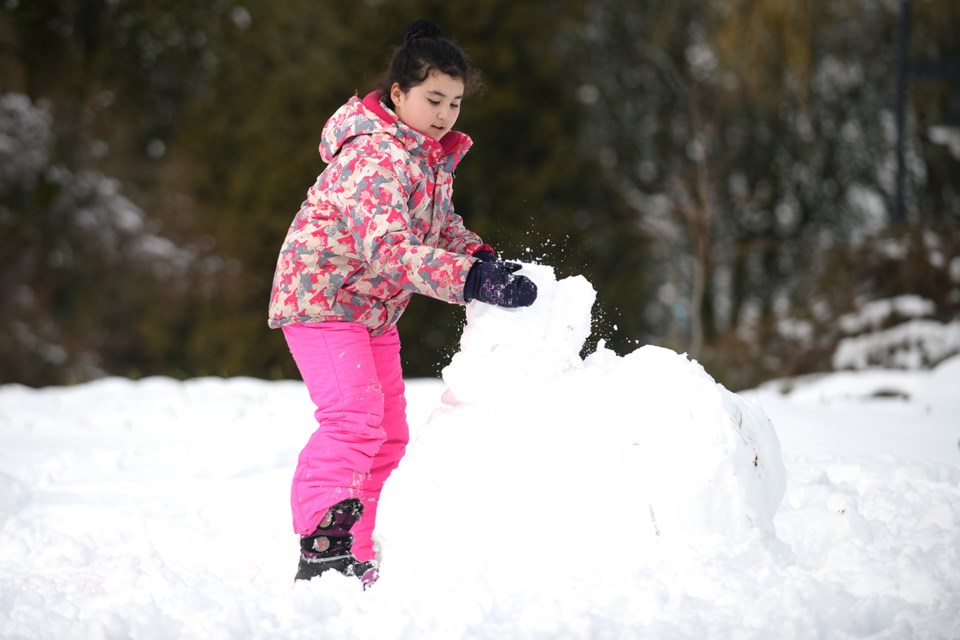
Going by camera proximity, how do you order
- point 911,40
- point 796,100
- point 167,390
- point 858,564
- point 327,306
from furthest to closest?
point 796,100 → point 911,40 → point 167,390 → point 327,306 → point 858,564

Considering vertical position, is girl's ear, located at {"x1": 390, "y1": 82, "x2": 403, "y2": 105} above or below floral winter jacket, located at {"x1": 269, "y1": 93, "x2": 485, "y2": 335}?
above

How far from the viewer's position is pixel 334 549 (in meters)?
2.87

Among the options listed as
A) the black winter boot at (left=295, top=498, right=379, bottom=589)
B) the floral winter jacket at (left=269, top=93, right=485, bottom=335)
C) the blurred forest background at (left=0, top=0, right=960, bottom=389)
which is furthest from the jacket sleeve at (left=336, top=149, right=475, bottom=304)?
the blurred forest background at (left=0, top=0, right=960, bottom=389)

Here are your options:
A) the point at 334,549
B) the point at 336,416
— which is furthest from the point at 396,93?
the point at 334,549

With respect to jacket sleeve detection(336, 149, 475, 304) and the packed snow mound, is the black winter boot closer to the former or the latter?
the packed snow mound

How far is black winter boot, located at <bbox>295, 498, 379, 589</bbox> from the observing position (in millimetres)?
2840

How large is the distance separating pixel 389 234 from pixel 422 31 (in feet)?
2.16

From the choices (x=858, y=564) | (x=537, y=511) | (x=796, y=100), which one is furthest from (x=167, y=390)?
(x=796, y=100)

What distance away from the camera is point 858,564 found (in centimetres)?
268

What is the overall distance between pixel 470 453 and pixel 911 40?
34.9 feet

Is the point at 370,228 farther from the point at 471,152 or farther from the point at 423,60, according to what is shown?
the point at 471,152

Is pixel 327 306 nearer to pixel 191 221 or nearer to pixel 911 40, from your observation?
pixel 911 40

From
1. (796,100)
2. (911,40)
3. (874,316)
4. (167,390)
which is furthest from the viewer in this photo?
(796,100)

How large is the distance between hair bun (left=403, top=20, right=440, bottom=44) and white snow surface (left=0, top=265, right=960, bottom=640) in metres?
0.72
